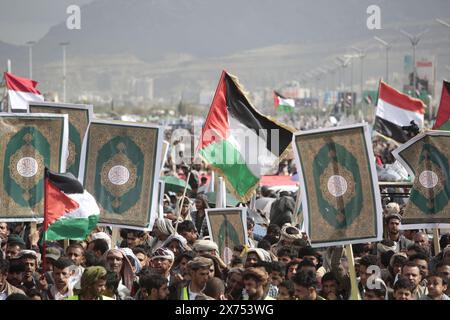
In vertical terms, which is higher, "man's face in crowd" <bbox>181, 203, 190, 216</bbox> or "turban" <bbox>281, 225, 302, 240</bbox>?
"man's face in crowd" <bbox>181, 203, 190, 216</bbox>

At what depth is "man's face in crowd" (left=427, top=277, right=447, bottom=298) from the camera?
8891mm

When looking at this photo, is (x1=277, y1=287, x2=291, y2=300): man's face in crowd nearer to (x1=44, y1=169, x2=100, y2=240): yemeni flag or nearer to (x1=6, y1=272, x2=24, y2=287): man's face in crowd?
(x1=44, y1=169, x2=100, y2=240): yemeni flag

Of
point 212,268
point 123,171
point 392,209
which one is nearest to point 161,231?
point 123,171

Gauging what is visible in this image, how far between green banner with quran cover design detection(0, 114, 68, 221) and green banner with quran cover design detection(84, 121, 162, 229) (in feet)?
0.90

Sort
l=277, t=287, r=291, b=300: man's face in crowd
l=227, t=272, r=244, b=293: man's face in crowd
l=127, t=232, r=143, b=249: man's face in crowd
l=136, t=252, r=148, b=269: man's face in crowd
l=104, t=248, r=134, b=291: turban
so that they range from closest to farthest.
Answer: l=277, t=287, r=291, b=300: man's face in crowd < l=227, t=272, r=244, b=293: man's face in crowd < l=104, t=248, r=134, b=291: turban < l=136, t=252, r=148, b=269: man's face in crowd < l=127, t=232, r=143, b=249: man's face in crowd

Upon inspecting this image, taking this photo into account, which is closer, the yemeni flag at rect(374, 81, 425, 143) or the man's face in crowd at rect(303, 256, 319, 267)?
the man's face in crowd at rect(303, 256, 319, 267)

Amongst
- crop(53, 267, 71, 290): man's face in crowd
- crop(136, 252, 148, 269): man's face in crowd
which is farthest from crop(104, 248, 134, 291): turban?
crop(53, 267, 71, 290): man's face in crowd

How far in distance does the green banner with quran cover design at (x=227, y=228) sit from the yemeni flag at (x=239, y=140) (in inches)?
31.1

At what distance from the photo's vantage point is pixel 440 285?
29.2 ft

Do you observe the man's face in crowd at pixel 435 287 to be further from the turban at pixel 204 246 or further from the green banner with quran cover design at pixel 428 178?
the turban at pixel 204 246

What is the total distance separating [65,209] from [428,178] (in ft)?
10.3

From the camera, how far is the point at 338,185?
945 centimetres

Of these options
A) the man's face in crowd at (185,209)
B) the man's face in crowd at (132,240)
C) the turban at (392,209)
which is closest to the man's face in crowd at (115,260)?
the man's face in crowd at (132,240)
